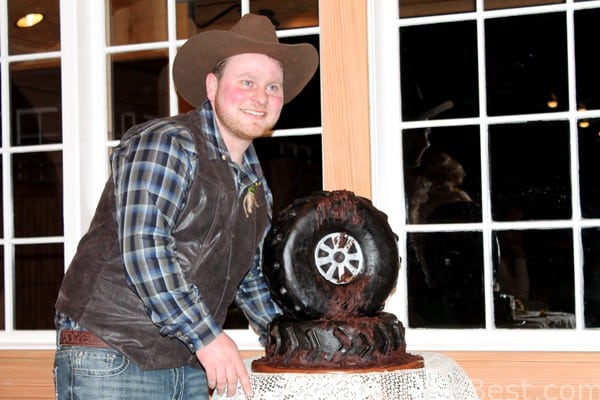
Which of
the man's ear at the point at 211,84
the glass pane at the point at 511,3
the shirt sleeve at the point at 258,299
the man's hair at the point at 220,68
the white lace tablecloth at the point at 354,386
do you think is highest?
the glass pane at the point at 511,3

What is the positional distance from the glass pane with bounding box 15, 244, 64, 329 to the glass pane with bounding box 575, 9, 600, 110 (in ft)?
7.68

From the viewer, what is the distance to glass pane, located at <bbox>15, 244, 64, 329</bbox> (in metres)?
3.94

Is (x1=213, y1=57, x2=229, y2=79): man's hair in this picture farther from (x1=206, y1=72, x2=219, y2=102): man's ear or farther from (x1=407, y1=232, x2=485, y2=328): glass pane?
(x1=407, y1=232, x2=485, y2=328): glass pane

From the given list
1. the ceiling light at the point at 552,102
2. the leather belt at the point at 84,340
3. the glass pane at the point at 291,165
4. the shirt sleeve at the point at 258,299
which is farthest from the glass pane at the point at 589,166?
the leather belt at the point at 84,340

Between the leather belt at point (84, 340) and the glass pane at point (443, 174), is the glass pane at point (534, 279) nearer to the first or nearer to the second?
the glass pane at point (443, 174)

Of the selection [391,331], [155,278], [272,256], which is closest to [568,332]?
[391,331]

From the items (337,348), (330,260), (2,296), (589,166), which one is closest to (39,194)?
(2,296)

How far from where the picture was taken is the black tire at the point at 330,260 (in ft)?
7.88

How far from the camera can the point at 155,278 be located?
2092 millimetres

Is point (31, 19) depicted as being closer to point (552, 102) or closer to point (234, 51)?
point (234, 51)

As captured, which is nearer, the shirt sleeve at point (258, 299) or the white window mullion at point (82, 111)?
the shirt sleeve at point (258, 299)

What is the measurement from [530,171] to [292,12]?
1.19m

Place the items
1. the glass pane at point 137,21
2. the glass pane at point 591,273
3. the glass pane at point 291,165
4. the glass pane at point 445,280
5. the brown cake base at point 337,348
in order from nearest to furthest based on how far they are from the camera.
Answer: the brown cake base at point 337,348
the glass pane at point 591,273
the glass pane at point 445,280
the glass pane at point 291,165
the glass pane at point 137,21

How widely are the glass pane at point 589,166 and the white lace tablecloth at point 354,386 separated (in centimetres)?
133
